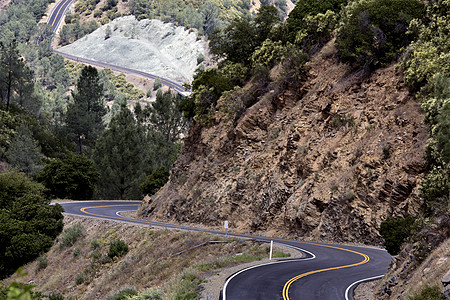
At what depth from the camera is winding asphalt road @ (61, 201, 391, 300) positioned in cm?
1692

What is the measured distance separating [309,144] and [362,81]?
5510mm

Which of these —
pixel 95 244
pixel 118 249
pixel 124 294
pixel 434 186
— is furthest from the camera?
pixel 95 244

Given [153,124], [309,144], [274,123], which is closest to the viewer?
[309,144]

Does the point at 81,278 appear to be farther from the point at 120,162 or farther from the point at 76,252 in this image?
the point at 120,162

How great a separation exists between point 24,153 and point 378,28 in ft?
163

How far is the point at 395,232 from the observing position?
22500 mm

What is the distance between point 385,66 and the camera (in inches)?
1267

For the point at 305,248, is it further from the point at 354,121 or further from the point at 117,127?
the point at 117,127

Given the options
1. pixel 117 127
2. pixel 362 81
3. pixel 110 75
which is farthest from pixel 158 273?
pixel 110 75

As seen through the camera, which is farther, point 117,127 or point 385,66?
point 117,127

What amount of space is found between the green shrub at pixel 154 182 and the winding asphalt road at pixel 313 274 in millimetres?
27584

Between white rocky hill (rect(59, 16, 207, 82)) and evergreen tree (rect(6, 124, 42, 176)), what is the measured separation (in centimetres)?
9160

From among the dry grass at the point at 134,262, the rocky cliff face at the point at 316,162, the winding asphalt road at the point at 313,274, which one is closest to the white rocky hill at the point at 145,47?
the rocky cliff face at the point at 316,162


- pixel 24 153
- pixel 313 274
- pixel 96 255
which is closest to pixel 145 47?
pixel 24 153
